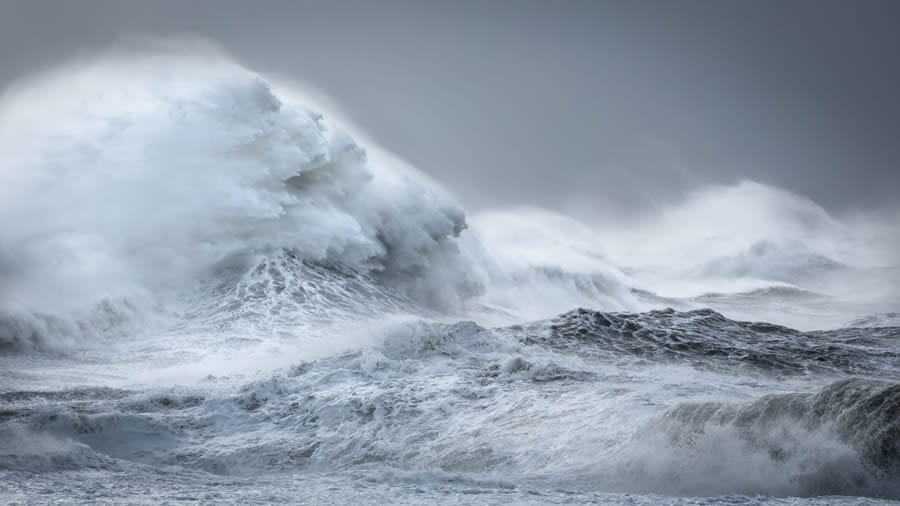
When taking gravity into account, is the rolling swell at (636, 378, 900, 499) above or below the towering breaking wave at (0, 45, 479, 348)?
below

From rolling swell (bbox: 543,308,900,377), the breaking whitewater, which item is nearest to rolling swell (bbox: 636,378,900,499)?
the breaking whitewater

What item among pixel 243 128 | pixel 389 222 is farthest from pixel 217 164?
pixel 389 222

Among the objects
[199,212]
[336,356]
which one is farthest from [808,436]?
[199,212]

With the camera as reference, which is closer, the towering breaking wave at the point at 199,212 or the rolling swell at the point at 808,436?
the rolling swell at the point at 808,436

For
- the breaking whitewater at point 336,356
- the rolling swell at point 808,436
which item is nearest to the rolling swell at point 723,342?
the breaking whitewater at point 336,356

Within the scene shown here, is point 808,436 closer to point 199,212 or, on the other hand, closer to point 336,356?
point 336,356

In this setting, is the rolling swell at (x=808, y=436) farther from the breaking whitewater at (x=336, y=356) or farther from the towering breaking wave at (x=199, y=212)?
the towering breaking wave at (x=199, y=212)

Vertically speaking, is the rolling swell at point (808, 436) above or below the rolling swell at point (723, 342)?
below

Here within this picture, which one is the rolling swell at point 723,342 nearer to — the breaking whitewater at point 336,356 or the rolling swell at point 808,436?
the breaking whitewater at point 336,356

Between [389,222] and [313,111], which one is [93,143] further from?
[389,222]

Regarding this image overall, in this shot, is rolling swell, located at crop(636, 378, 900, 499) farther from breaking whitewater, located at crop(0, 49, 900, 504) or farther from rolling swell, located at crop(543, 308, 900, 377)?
rolling swell, located at crop(543, 308, 900, 377)

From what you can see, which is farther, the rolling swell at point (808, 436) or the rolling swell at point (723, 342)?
the rolling swell at point (723, 342)

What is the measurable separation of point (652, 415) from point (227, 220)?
46.3 feet

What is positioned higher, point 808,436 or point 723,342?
point 723,342
